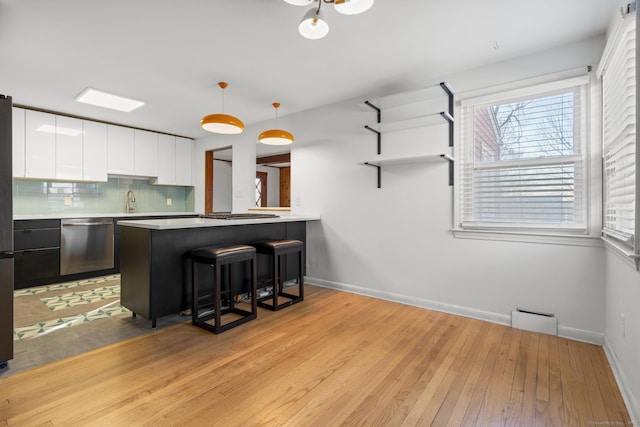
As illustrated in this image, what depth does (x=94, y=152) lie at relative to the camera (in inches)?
181

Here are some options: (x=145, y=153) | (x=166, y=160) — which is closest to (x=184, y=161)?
(x=166, y=160)

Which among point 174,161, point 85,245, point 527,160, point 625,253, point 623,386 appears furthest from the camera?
point 174,161

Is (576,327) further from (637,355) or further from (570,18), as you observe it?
(570,18)

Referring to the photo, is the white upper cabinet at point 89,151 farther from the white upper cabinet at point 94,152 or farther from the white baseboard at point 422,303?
the white baseboard at point 422,303

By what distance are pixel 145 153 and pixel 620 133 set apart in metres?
5.78

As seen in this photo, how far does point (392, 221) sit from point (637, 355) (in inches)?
84.1

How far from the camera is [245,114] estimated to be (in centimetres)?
435

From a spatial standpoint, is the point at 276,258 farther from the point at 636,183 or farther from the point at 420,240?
the point at 636,183

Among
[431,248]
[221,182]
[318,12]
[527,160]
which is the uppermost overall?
[318,12]

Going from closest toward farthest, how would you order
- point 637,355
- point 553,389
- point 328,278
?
point 637,355, point 553,389, point 328,278

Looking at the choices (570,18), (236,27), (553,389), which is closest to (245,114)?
(236,27)

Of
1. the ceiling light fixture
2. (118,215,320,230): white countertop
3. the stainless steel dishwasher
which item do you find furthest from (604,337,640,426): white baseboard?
the stainless steel dishwasher

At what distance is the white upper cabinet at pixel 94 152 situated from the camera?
14.8 feet

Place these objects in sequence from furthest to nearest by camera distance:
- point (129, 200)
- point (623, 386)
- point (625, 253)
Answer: point (129, 200) → point (623, 386) → point (625, 253)
